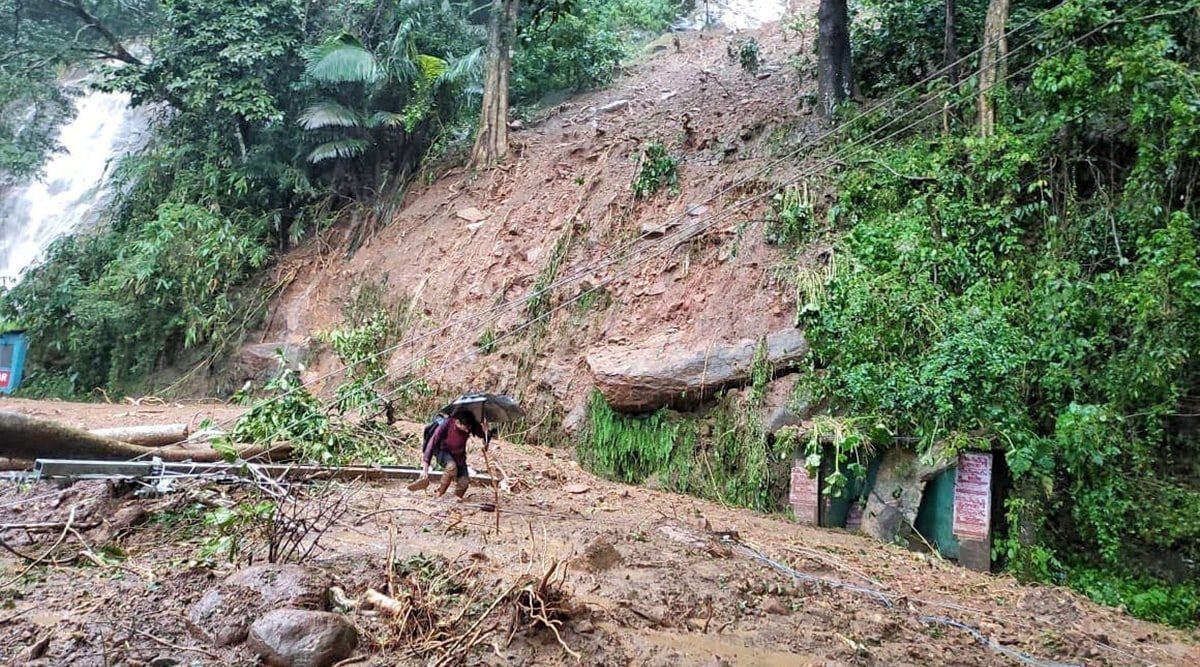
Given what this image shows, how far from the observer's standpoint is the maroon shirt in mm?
6973

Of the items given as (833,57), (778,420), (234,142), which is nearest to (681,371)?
(778,420)

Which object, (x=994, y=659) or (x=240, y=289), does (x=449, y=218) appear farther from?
(x=994, y=659)

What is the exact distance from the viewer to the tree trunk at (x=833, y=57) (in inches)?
434

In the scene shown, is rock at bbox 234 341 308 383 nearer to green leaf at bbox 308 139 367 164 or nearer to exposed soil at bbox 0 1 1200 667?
exposed soil at bbox 0 1 1200 667

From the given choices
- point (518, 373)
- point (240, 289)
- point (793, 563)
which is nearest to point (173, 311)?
point (240, 289)

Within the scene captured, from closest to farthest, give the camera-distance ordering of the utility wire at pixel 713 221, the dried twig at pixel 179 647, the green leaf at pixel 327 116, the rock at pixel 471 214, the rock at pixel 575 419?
the dried twig at pixel 179 647, the rock at pixel 575 419, the utility wire at pixel 713 221, the rock at pixel 471 214, the green leaf at pixel 327 116

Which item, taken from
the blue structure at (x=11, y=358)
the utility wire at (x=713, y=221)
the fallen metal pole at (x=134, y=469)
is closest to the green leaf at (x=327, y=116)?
the utility wire at (x=713, y=221)

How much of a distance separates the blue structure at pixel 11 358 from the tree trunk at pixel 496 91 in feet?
33.6

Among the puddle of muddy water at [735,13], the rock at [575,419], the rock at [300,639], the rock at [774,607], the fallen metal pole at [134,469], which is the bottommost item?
the rock at [774,607]

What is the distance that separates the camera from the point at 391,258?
14320 mm

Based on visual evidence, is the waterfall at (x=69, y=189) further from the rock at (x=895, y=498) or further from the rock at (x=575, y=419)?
the rock at (x=895, y=498)

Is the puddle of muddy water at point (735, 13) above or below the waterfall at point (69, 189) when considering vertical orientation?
above

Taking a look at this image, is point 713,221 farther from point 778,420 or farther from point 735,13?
point 735,13

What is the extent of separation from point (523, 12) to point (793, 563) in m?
13.8
